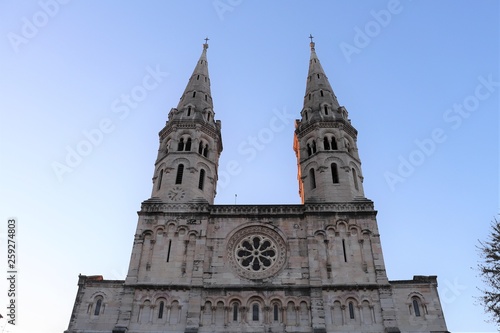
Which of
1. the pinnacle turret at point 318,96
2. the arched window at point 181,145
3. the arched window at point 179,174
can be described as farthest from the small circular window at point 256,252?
the pinnacle turret at point 318,96

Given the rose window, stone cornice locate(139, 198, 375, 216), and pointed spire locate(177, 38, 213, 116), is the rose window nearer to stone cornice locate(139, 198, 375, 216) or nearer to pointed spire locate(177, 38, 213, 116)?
stone cornice locate(139, 198, 375, 216)

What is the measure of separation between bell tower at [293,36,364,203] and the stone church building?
0.12m

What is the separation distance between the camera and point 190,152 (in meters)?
33.2

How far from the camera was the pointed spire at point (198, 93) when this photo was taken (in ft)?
124

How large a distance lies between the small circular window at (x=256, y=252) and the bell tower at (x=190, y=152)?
4.36 metres

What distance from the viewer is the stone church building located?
24016 millimetres

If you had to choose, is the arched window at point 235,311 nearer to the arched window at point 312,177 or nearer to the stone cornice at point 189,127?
the arched window at point 312,177

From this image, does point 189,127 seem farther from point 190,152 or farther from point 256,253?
point 256,253

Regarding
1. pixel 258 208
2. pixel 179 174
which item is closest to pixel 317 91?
pixel 258 208

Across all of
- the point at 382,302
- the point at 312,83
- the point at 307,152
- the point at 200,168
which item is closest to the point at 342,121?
the point at 307,152

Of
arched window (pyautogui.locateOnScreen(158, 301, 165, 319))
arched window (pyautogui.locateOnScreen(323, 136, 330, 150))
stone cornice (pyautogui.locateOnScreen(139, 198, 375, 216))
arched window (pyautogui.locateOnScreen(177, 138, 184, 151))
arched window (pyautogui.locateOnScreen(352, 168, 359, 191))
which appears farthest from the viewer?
arched window (pyautogui.locateOnScreen(177, 138, 184, 151))

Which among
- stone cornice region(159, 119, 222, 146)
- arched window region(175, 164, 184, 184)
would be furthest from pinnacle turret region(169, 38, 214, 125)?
arched window region(175, 164, 184, 184)

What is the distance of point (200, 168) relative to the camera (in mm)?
33031

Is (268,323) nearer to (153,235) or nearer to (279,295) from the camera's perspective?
(279,295)
